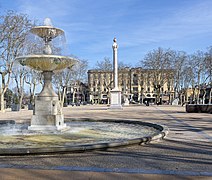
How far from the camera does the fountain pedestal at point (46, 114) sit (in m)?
10.9

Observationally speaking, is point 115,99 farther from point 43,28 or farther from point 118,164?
point 118,164

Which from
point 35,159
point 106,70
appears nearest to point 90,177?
point 35,159

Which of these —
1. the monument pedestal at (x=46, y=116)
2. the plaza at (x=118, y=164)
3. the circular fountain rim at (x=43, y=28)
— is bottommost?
the plaza at (x=118, y=164)

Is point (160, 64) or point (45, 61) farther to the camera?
point (160, 64)

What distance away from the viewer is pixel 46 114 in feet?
36.2

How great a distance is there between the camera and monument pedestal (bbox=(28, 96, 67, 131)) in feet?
35.8

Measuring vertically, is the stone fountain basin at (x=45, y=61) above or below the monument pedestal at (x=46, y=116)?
above

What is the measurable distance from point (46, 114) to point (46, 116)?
10 cm

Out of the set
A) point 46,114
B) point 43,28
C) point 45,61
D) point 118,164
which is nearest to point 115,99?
point 43,28

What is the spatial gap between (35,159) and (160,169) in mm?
2924

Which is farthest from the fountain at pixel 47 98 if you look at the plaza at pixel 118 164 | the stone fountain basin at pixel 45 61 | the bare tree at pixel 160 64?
the bare tree at pixel 160 64

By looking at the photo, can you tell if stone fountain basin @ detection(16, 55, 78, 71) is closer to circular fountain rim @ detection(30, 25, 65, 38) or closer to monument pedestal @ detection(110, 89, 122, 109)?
circular fountain rim @ detection(30, 25, 65, 38)

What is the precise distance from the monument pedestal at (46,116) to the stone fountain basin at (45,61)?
1.47 metres

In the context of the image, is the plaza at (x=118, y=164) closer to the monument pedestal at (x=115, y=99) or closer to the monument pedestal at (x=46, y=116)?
the monument pedestal at (x=46, y=116)
